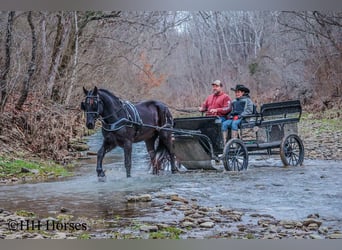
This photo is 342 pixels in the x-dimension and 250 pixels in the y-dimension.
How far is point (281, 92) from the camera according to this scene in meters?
5.13

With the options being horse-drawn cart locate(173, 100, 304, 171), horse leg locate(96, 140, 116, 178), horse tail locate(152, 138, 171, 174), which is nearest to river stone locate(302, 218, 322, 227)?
horse-drawn cart locate(173, 100, 304, 171)

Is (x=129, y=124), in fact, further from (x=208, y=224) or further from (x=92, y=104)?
(x=208, y=224)

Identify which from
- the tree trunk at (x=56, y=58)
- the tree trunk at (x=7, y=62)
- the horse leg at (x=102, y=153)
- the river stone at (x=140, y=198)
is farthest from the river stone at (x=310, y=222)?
the tree trunk at (x=7, y=62)

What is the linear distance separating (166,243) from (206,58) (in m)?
1.72

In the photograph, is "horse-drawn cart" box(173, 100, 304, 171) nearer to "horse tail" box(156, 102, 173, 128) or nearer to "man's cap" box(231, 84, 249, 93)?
"horse tail" box(156, 102, 173, 128)

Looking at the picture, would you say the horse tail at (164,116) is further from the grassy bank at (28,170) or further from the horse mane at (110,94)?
the grassy bank at (28,170)

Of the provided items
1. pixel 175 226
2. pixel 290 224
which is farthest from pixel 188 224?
pixel 290 224

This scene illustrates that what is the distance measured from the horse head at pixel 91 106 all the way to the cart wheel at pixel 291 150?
1.69 m

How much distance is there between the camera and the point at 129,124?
207 inches

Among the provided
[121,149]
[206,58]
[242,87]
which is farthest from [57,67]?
[242,87]

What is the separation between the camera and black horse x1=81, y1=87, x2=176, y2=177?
5.01m

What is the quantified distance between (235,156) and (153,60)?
1.12 metres

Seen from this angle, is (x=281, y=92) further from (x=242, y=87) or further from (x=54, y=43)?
(x=54, y=43)

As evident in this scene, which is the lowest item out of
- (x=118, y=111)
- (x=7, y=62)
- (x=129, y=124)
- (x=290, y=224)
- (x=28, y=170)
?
(x=290, y=224)
